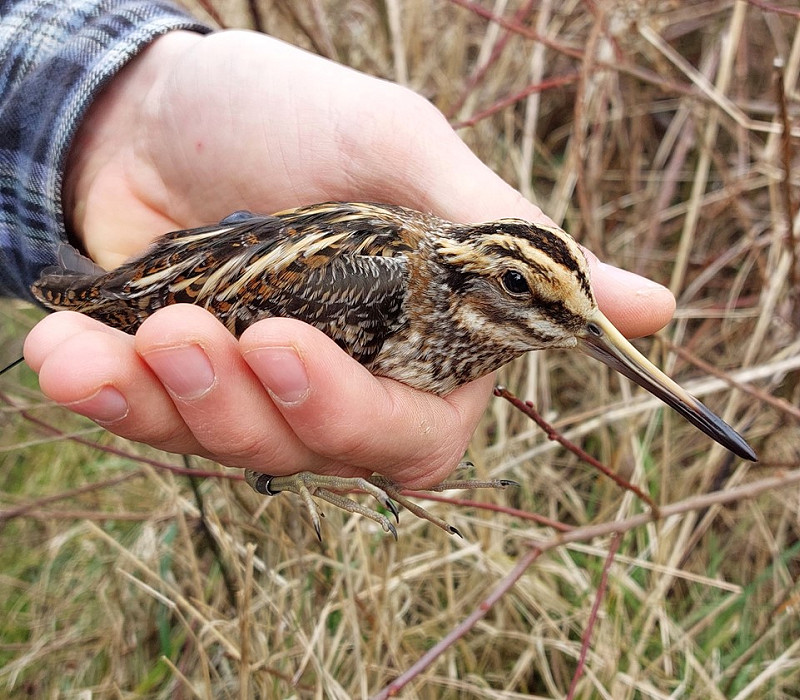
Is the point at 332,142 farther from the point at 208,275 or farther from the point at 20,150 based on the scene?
the point at 20,150

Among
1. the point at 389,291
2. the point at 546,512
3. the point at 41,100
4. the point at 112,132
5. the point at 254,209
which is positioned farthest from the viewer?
the point at 546,512

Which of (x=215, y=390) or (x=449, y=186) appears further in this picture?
(x=449, y=186)

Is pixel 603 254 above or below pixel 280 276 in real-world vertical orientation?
below

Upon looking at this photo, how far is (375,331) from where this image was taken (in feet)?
6.63

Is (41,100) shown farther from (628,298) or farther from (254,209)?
(628,298)

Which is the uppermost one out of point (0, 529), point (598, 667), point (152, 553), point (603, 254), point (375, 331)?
point (375, 331)

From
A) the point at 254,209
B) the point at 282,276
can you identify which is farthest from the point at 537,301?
the point at 254,209

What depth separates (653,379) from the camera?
77.2 inches

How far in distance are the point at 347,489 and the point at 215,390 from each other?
0.40 meters

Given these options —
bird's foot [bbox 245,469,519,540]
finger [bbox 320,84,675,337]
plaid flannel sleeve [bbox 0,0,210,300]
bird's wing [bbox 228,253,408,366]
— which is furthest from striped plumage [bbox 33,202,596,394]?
plaid flannel sleeve [bbox 0,0,210,300]

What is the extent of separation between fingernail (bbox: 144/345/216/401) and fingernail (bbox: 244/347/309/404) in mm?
91

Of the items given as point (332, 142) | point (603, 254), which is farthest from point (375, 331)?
point (603, 254)

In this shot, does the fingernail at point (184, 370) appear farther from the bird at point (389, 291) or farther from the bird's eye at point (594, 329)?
the bird's eye at point (594, 329)

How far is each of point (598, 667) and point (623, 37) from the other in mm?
2467
